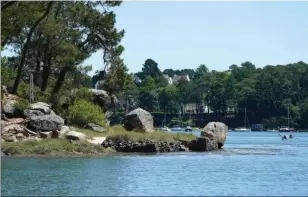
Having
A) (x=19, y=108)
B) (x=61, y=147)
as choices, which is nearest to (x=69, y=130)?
(x=19, y=108)

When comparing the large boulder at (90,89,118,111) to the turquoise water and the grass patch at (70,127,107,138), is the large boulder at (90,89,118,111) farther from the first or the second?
the turquoise water

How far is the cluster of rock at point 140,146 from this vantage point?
51812mm

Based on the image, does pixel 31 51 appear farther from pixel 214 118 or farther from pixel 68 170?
pixel 214 118

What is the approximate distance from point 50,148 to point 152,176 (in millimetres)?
14173

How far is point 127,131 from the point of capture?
184 feet

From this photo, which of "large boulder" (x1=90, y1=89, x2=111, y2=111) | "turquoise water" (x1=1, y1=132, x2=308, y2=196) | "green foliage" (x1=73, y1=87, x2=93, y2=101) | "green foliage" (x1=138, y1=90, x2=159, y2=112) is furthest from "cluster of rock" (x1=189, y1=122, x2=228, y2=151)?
"green foliage" (x1=138, y1=90, x2=159, y2=112)

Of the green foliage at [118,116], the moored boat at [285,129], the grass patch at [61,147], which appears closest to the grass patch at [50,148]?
the grass patch at [61,147]

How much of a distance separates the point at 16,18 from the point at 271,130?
13580 cm

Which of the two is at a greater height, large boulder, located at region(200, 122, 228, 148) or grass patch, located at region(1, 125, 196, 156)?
large boulder, located at region(200, 122, 228, 148)

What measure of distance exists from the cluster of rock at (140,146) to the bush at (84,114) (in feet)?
26.6

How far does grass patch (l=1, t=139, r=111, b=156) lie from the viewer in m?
45.7

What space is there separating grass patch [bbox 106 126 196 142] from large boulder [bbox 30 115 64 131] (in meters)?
4.23

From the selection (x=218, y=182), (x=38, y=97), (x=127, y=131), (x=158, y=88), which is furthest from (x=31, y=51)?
(x=158, y=88)

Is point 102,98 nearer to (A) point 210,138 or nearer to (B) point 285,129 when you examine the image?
(A) point 210,138
